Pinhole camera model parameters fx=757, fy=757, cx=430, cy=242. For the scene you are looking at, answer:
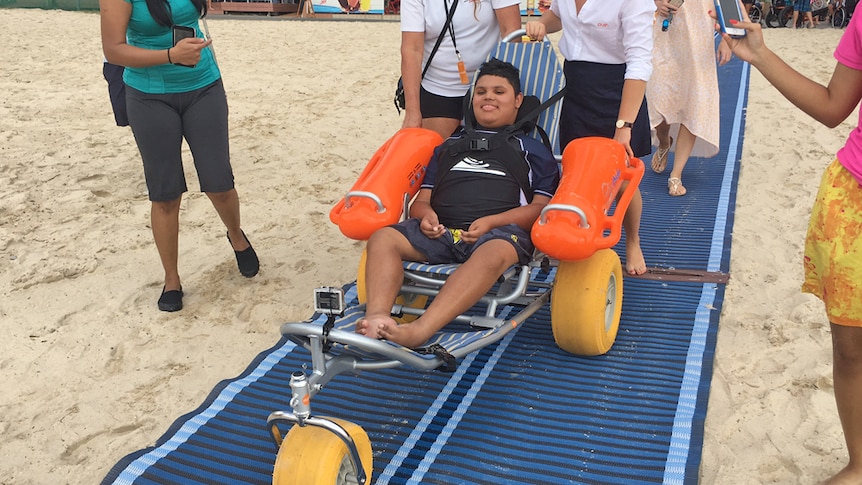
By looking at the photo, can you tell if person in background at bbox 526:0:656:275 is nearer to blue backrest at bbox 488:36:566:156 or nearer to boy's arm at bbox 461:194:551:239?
blue backrest at bbox 488:36:566:156

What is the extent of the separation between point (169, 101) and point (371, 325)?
1.79 metres

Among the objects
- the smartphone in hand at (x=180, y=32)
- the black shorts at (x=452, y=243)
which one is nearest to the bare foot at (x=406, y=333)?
the black shorts at (x=452, y=243)

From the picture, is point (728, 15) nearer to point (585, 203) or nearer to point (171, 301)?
point (585, 203)

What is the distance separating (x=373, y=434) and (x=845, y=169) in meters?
1.77

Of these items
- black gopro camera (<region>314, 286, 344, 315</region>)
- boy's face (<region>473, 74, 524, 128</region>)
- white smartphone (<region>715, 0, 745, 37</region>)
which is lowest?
black gopro camera (<region>314, 286, 344, 315</region>)

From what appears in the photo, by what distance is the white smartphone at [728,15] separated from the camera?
211 cm

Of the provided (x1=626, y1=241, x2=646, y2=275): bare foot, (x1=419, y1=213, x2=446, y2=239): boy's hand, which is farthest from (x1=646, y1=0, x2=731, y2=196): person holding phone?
(x1=419, y1=213, x2=446, y2=239): boy's hand

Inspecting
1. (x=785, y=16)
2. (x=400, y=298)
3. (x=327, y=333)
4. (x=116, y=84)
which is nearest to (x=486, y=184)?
(x=400, y=298)

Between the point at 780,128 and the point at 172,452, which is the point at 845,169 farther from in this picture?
the point at 780,128

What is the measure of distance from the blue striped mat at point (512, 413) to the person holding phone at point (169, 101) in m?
0.94

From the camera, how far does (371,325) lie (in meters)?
2.47

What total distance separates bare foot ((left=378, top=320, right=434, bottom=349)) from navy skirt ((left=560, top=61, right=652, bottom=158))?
1.49m

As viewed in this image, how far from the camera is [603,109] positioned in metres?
3.45

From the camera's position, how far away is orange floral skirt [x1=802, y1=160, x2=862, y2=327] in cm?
201
